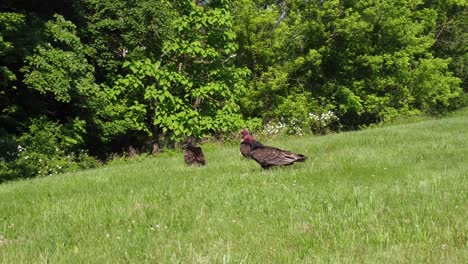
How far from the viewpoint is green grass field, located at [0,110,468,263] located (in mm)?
4305

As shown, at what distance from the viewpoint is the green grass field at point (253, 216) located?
169 inches

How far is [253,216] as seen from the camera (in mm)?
5773

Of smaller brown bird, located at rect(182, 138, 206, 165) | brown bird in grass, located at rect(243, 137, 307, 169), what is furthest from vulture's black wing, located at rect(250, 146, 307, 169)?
smaller brown bird, located at rect(182, 138, 206, 165)

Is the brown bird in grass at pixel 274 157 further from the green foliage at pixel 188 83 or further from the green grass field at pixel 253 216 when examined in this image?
the green foliage at pixel 188 83

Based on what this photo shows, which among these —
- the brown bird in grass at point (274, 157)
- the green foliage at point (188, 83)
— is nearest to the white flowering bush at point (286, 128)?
the green foliage at point (188, 83)

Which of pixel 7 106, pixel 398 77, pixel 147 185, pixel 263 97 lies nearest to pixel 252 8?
pixel 263 97

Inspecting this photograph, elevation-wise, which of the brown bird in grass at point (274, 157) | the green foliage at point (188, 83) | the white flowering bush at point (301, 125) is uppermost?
the green foliage at point (188, 83)

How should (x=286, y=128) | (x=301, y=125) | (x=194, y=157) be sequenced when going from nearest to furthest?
(x=194, y=157) < (x=286, y=128) < (x=301, y=125)

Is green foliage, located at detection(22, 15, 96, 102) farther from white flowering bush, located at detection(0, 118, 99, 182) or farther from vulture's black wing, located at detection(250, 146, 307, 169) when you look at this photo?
vulture's black wing, located at detection(250, 146, 307, 169)

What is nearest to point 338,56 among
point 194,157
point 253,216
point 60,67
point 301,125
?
point 301,125

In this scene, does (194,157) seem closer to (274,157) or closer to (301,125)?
(274,157)

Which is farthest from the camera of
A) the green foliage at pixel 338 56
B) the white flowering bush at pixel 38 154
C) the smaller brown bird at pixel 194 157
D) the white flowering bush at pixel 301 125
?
the green foliage at pixel 338 56

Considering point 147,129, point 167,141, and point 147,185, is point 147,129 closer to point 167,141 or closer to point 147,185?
point 167,141

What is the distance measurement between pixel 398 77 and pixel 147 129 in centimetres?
2149
